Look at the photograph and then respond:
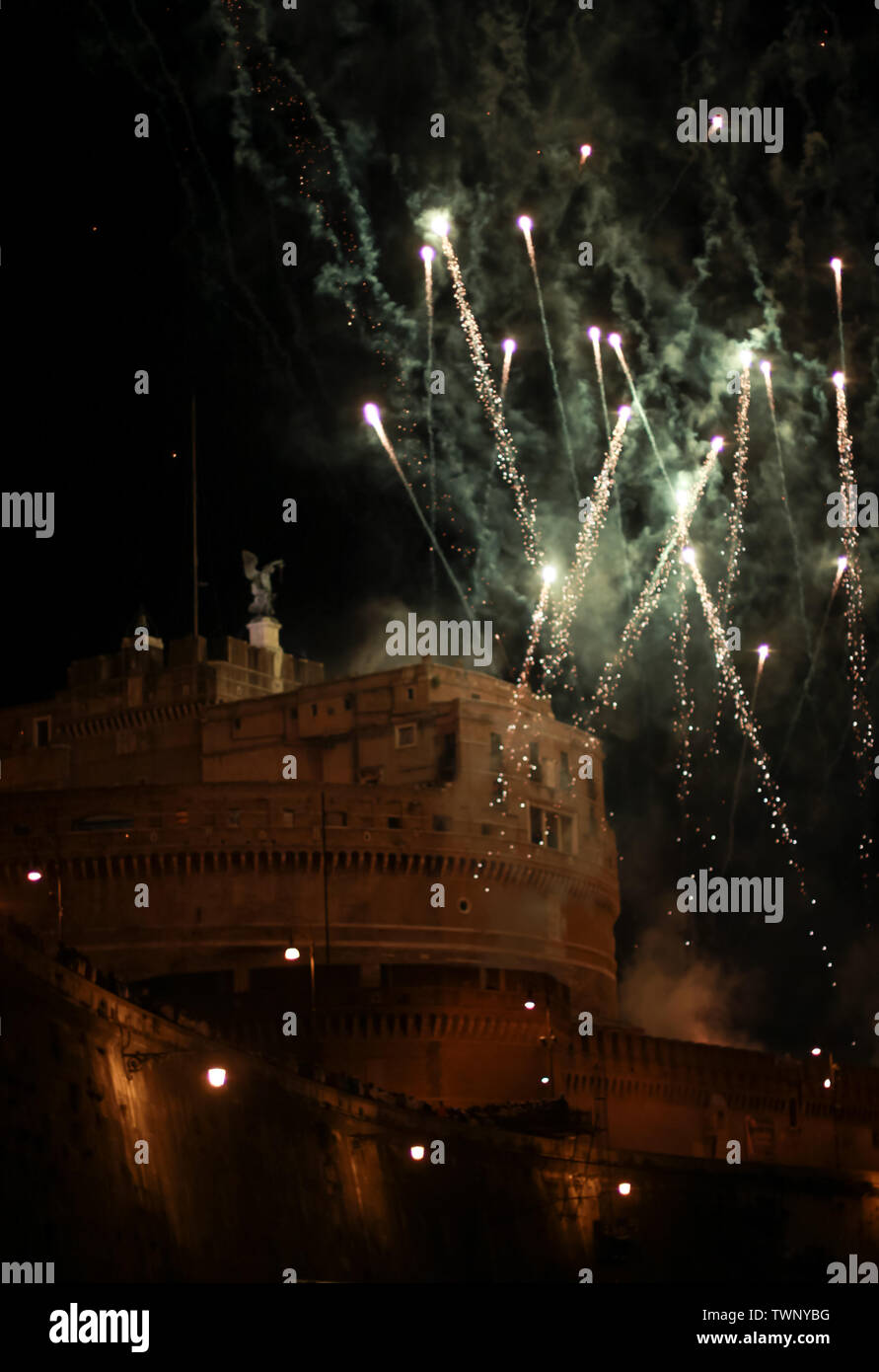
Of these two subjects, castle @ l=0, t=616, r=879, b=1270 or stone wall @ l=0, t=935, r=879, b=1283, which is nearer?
stone wall @ l=0, t=935, r=879, b=1283

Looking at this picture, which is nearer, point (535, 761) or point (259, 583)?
point (535, 761)

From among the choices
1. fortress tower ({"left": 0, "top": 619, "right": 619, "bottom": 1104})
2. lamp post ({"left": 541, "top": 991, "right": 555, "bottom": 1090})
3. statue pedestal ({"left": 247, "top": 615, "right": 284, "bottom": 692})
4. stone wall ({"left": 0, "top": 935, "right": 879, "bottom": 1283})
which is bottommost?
stone wall ({"left": 0, "top": 935, "right": 879, "bottom": 1283})

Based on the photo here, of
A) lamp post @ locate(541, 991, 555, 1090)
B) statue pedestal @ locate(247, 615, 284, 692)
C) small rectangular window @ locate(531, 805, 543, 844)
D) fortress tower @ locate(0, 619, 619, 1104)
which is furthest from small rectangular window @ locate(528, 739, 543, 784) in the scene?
statue pedestal @ locate(247, 615, 284, 692)

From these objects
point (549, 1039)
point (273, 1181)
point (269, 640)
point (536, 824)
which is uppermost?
point (269, 640)

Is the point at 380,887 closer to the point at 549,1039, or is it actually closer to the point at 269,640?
the point at 549,1039

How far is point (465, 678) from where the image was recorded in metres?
74.1

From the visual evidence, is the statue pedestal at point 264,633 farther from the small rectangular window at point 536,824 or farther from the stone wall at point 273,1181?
the stone wall at point 273,1181

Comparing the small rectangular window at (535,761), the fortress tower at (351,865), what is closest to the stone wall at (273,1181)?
the fortress tower at (351,865)

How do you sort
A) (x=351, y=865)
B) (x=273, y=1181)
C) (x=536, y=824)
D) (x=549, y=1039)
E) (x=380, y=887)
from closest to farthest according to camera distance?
(x=273, y=1181)
(x=351, y=865)
(x=380, y=887)
(x=549, y=1039)
(x=536, y=824)

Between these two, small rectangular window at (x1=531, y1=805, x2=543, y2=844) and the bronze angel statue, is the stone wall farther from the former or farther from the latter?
the bronze angel statue

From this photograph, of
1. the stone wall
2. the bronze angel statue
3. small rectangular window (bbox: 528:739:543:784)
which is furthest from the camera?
the bronze angel statue

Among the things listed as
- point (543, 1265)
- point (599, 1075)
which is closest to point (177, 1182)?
point (543, 1265)

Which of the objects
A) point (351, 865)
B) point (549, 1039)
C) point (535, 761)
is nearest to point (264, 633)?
point (535, 761)
